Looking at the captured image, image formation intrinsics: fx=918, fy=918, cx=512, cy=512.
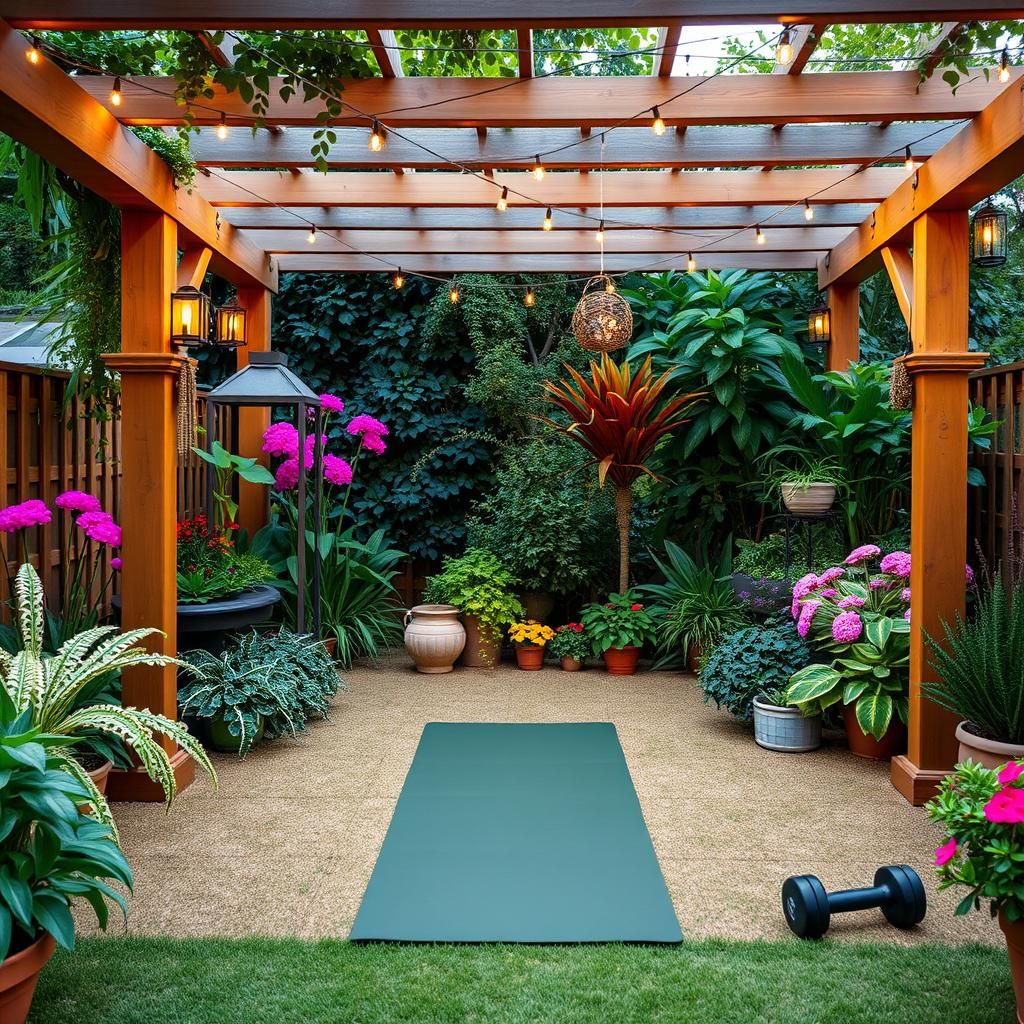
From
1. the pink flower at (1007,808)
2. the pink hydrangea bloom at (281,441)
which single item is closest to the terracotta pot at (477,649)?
the pink hydrangea bloom at (281,441)

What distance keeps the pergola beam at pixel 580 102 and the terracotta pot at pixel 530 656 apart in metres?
3.62

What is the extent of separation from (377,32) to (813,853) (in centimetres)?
316

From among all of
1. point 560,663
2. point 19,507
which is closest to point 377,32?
point 19,507

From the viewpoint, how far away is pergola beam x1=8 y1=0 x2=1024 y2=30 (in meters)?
2.50

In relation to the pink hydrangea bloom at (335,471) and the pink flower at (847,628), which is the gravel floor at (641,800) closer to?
the pink flower at (847,628)

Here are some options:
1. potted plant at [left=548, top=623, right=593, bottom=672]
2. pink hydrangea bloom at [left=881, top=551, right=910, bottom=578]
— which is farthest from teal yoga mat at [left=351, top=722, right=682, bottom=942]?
potted plant at [left=548, top=623, right=593, bottom=672]

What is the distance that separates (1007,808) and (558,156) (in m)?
3.15

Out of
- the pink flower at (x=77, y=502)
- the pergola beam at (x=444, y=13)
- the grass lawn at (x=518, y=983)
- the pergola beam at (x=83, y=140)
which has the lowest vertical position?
the grass lawn at (x=518, y=983)

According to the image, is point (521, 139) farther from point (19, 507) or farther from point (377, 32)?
point (19, 507)

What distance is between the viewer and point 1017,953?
2.06 metres

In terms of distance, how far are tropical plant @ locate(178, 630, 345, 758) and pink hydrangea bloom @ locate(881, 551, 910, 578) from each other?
2.81 metres

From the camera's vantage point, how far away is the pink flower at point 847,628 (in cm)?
411

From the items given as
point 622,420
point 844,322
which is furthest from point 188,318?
point 844,322

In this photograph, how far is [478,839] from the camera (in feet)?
10.5
